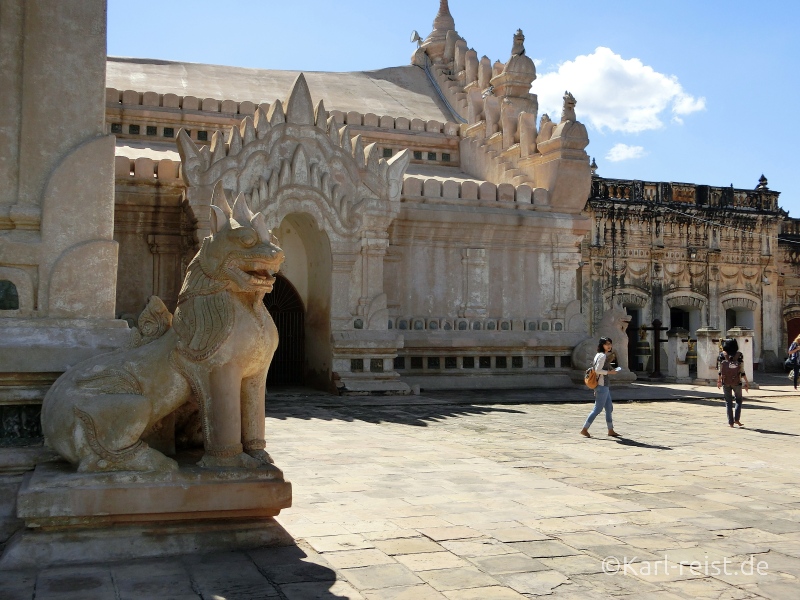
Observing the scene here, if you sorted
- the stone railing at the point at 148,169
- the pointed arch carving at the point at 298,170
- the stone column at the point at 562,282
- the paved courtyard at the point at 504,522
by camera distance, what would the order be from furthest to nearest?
the stone column at the point at 562,282 → the stone railing at the point at 148,169 → the pointed arch carving at the point at 298,170 → the paved courtyard at the point at 504,522

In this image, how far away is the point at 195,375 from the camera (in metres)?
4.78

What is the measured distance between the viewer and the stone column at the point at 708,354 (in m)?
19.3

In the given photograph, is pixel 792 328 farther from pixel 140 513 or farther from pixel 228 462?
pixel 140 513

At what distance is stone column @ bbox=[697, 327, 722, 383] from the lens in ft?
63.4

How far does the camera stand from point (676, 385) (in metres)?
19.3

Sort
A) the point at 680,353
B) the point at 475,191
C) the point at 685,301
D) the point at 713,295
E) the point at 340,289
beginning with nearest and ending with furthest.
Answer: the point at 340,289 < the point at 475,191 < the point at 680,353 < the point at 685,301 < the point at 713,295

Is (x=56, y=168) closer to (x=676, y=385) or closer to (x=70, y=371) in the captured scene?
(x=70, y=371)

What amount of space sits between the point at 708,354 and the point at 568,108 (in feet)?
21.5

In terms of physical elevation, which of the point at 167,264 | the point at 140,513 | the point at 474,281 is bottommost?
the point at 140,513

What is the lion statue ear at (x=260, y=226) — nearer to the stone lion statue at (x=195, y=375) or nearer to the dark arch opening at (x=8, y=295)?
the stone lion statue at (x=195, y=375)

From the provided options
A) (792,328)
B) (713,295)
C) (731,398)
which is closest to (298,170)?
(731,398)

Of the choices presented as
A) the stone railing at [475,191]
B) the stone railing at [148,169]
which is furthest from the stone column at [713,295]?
the stone railing at [148,169]

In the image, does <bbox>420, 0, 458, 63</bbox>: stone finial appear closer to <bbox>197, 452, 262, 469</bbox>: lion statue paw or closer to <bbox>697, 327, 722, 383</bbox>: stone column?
<bbox>697, 327, 722, 383</bbox>: stone column

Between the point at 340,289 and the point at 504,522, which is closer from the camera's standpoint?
the point at 504,522
